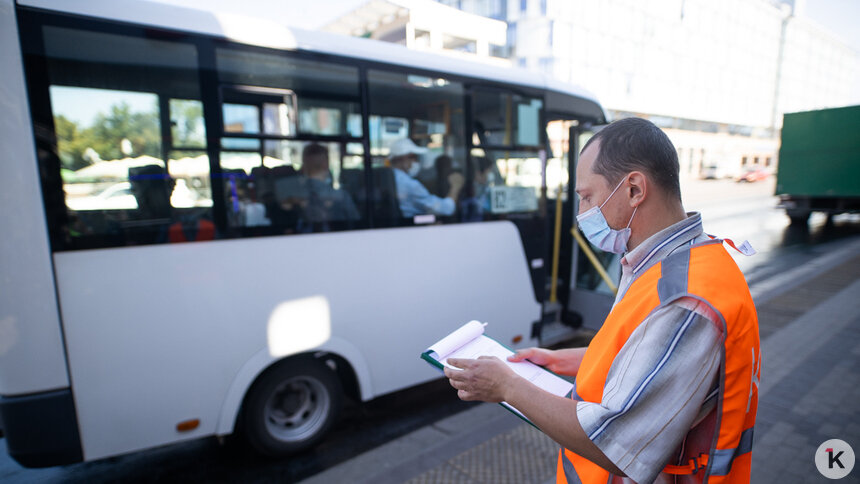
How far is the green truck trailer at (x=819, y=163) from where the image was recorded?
1495cm

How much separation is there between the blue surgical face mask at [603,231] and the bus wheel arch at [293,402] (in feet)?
8.53

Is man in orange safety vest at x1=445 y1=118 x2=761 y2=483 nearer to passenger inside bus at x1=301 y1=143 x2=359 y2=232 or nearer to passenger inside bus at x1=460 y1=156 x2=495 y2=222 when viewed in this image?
passenger inside bus at x1=301 y1=143 x2=359 y2=232

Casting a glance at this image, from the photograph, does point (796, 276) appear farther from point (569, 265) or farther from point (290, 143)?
point (290, 143)

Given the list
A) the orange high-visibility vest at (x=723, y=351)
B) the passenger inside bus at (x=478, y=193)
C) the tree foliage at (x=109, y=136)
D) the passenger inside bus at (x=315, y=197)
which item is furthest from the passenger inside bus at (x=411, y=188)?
the orange high-visibility vest at (x=723, y=351)

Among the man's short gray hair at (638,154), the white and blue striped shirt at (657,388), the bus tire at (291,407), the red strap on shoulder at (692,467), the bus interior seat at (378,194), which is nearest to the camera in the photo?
the white and blue striped shirt at (657,388)

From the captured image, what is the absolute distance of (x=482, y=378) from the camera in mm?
1375

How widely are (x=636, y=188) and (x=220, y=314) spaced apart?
9.04ft

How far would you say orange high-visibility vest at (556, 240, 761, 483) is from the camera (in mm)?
1093

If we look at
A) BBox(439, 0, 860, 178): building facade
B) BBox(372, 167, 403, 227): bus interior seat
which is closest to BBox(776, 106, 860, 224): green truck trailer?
BBox(372, 167, 403, 227): bus interior seat

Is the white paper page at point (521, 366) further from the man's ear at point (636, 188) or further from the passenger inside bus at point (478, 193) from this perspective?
the passenger inside bus at point (478, 193)

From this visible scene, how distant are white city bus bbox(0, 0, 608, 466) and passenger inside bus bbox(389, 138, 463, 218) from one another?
0.26 ft

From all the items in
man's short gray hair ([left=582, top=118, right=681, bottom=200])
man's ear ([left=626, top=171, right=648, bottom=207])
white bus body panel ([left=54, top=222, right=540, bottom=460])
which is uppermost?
man's short gray hair ([left=582, top=118, right=681, bottom=200])

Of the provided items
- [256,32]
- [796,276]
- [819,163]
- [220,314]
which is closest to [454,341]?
[220,314]

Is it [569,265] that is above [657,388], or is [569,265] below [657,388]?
below
